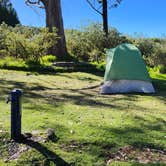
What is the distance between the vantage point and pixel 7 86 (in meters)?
12.3

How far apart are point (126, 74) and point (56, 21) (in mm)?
9491

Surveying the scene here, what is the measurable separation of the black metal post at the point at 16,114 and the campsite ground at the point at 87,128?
154mm

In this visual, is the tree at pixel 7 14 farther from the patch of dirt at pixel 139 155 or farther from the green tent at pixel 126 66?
the patch of dirt at pixel 139 155

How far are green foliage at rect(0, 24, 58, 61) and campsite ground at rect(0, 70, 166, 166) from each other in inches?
242

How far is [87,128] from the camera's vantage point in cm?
724

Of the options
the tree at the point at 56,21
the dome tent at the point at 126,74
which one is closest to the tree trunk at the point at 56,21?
the tree at the point at 56,21

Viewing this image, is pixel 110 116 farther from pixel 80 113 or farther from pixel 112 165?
pixel 112 165

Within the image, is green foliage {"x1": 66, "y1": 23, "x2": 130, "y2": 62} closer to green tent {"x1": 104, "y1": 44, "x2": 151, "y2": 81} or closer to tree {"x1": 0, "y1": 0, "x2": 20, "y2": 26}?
green tent {"x1": 104, "y1": 44, "x2": 151, "y2": 81}

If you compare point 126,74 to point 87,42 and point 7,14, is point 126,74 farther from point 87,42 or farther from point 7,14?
point 7,14

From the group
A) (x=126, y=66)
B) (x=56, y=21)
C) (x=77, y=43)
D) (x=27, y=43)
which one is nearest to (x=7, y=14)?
(x=77, y=43)

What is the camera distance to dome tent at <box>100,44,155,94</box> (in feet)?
39.1

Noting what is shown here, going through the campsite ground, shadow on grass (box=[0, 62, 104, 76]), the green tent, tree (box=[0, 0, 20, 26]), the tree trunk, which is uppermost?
tree (box=[0, 0, 20, 26])

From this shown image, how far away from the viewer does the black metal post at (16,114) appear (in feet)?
20.2

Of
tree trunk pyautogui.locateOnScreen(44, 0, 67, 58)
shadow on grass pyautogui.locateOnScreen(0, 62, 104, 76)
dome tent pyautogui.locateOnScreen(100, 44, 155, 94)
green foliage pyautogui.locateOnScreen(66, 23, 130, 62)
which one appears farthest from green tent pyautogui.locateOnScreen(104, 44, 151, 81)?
green foliage pyautogui.locateOnScreen(66, 23, 130, 62)
